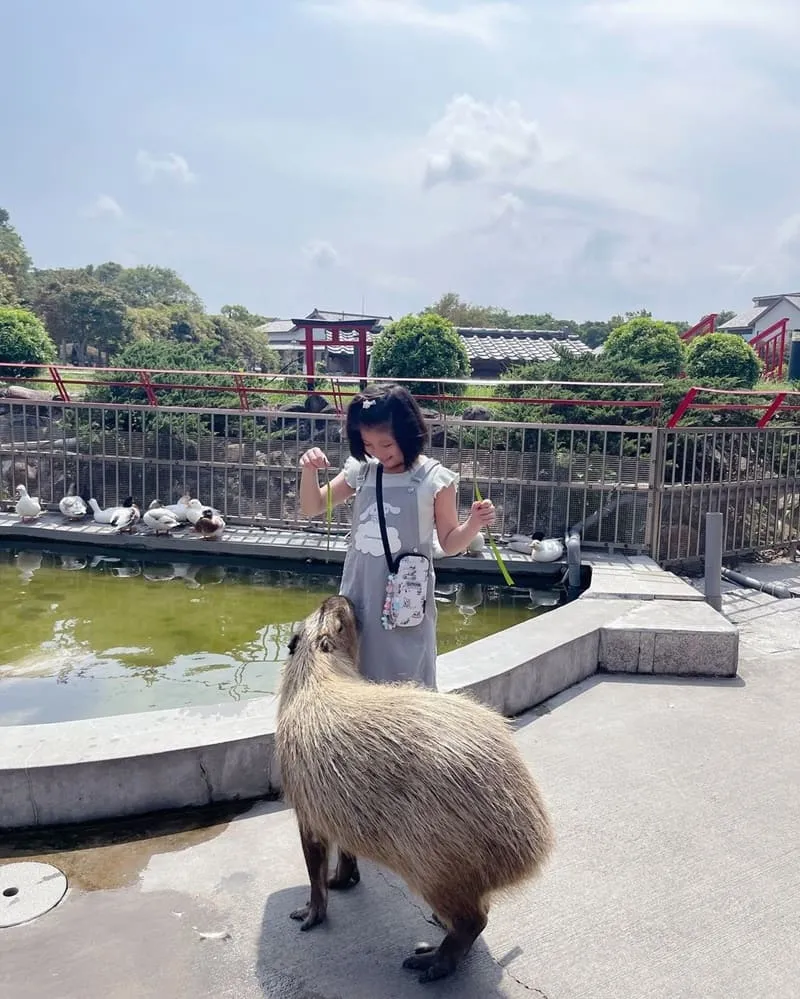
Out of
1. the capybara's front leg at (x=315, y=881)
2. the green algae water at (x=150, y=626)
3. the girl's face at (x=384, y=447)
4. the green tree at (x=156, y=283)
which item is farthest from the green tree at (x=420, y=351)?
the green tree at (x=156, y=283)

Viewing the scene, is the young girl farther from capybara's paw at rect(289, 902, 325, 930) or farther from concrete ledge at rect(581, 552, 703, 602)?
concrete ledge at rect(581, 552, 703, 602)

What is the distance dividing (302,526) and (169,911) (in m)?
6.02

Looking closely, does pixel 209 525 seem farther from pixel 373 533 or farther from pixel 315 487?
pixel 373 533

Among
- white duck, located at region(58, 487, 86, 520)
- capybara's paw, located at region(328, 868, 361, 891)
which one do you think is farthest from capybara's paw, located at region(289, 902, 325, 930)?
white duck, located at region(58, 487, 86, 520)

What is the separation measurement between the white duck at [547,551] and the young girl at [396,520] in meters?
4.69

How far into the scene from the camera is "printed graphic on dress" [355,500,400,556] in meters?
2.90

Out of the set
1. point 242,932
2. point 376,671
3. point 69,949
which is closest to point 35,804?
point 69,949

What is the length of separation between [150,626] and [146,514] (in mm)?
2329

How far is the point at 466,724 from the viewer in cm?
247

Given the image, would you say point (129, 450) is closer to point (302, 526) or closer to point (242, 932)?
point (302, 526)

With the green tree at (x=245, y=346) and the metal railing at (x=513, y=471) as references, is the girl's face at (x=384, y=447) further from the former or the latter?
the green tree at (x=245, y=346)

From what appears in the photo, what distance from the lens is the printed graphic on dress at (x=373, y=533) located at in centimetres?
290

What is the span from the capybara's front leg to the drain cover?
0.85m

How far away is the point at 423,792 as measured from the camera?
2361 mm
